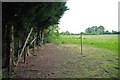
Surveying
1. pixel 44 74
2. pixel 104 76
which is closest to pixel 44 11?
pixel 44 74

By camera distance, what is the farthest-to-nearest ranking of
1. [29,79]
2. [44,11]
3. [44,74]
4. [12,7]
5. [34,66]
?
[34,66] → [44,74] → [29,79] → [44,11] → [12,7]

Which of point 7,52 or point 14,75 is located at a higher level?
point 7,52

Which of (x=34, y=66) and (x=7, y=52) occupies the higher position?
(x=7, y=52)

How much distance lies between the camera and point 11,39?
8.73 meters

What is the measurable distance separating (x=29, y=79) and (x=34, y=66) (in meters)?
2.65

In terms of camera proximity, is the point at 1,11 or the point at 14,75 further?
the point at 14,75

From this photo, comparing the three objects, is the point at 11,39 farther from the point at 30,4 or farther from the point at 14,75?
the point at 30,4

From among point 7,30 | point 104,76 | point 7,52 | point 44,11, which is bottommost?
point 104,76

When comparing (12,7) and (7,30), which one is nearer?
(12,7)

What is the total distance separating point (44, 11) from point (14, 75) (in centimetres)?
254

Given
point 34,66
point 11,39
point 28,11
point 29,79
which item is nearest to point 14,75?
point 29,79

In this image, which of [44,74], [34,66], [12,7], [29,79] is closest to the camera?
[12,7]

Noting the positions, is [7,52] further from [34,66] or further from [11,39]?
[34,66]

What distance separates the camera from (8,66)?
8578 mm
